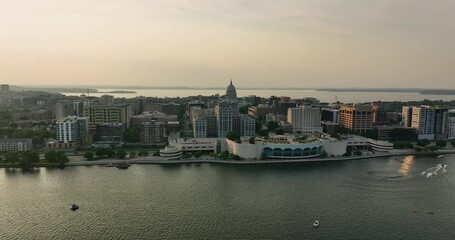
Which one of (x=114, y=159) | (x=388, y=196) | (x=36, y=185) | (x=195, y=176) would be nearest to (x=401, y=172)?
(x=388, y=196)

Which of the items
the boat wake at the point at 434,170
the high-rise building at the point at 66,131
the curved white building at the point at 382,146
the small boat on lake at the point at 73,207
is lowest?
the small boat on lake at the point at 73,207

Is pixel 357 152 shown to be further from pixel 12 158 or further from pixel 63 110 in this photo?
pixel 63 110

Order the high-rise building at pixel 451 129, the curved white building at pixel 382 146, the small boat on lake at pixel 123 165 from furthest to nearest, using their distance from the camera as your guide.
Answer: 1. the high-rise building at pixel 451 129
2. the curved white building at pixel 382 146
3. the small boat on lake at pixel 123 165

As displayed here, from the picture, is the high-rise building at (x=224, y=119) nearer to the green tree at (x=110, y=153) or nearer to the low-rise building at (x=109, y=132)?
the low-rise building at (x=109, y=132)

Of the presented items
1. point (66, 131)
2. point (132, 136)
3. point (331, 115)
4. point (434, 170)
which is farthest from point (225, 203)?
point (331, 115)

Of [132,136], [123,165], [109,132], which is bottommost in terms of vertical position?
[123,165]

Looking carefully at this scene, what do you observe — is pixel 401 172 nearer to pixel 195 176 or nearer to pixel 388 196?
pixel 388 196

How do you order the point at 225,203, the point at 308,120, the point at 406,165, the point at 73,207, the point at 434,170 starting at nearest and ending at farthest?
1. the point at 73,207
2. the point at 225,203
3. the point at 434,170
4. the point at 406,165
5. the point at 308,120

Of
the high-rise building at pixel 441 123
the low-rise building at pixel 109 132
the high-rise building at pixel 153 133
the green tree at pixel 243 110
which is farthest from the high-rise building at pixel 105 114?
the high-rise building at pixel 441 123
